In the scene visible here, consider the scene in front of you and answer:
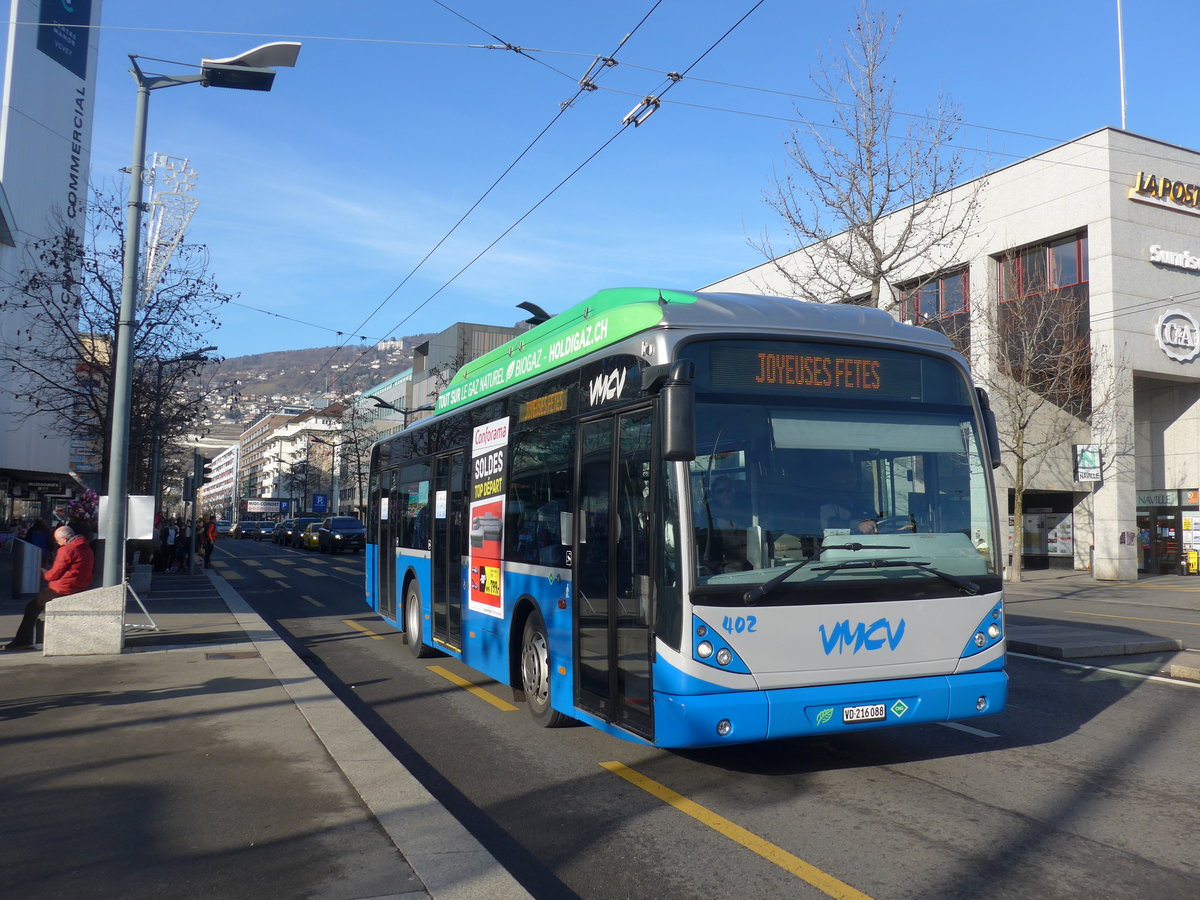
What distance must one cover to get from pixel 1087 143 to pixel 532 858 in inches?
1259

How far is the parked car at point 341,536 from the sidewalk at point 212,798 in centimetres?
3675

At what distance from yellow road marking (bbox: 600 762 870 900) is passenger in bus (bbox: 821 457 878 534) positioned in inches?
72.5

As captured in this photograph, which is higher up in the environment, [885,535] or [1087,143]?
[1087,143]

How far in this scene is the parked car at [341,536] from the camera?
4641 cm

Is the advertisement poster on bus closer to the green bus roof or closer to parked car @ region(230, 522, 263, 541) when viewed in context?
the green bus roof

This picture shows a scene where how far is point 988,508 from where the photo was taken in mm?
6430

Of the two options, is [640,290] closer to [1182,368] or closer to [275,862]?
[275,862]

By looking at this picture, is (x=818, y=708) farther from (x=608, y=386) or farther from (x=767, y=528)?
(x=608, y=386)

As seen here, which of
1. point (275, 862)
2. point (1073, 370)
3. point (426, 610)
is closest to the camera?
point (275, 862)

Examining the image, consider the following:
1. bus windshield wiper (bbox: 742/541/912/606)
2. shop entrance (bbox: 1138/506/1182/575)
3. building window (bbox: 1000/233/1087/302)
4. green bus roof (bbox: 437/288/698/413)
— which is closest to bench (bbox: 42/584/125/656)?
green bus roof (bbox: 437/288/698/413)

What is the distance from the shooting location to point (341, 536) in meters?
46.4

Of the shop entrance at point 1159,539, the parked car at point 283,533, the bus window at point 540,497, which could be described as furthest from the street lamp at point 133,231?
the parked car at point 283,533

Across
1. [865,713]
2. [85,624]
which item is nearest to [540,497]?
[865,713]

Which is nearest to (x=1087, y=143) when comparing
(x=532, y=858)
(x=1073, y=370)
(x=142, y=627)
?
(x=1073, y=370)
